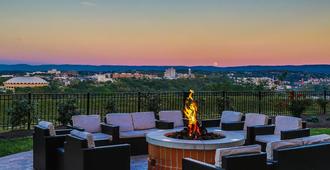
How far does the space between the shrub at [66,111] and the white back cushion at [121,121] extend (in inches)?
104

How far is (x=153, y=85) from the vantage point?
15.2 meters

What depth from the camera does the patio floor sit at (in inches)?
269

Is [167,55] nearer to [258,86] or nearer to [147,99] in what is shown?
[258,86]

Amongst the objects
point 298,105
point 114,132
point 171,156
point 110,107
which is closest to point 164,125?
point 114,132

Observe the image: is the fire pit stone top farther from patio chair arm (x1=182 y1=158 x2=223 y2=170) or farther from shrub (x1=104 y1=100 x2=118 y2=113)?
shrub (x1=104 y1=100 x2=118 y2=113)

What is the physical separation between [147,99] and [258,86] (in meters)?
5.23

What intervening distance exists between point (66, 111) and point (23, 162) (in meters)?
3.44

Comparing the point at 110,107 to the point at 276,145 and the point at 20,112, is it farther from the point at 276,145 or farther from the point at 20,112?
the point at 276,145

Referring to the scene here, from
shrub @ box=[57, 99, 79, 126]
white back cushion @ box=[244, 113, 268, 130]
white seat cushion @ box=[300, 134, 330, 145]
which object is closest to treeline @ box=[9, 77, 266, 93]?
shrub @ box=[57, 99, 79, 126]

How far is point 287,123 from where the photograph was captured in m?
7.66

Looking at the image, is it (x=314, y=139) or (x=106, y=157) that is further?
(x=106, y=157)

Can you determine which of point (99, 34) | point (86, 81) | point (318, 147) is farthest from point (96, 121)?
point (99, 34)

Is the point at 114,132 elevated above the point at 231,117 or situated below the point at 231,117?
below

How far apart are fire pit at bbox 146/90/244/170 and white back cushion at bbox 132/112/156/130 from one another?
174 centimetres
